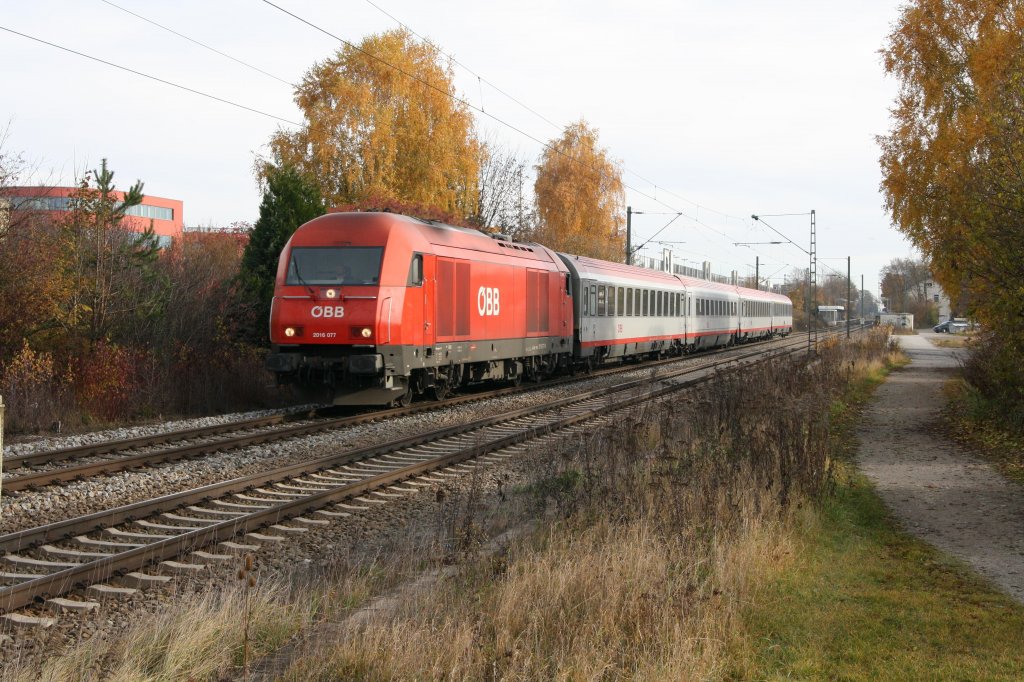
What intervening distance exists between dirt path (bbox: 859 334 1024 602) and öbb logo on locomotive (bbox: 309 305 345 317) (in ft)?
27.5

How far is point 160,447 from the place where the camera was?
12.9m

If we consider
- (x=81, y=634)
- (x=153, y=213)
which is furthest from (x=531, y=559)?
(x=153, y=213)

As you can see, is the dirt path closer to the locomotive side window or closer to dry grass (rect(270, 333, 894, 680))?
dry grass (rect(270, 333, 894, 680))

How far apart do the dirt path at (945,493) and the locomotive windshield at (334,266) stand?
8168 mm

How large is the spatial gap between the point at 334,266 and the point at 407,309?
1445 millimetres

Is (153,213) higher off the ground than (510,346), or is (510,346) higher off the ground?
(153,213)

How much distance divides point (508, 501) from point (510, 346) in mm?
10916

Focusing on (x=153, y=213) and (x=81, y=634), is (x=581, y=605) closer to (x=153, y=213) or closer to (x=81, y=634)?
(x=81, y=634)

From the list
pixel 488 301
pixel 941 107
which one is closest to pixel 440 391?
pixel 488 301

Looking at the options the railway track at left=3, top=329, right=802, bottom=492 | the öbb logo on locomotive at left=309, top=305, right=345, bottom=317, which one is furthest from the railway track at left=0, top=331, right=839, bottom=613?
the öbb logo on locomotive at left=309, top=305, right=345, bottom=317

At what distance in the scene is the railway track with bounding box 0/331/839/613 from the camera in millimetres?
6824

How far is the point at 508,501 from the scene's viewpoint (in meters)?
9.96

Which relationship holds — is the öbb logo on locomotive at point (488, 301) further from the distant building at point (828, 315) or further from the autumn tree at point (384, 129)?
the distant building at point (828, 315)

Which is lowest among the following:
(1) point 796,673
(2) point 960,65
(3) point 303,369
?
(1) point 796,673
